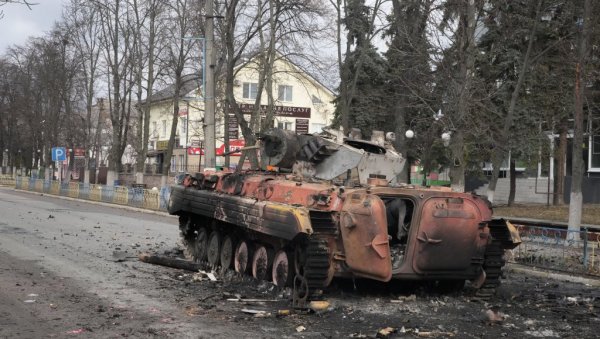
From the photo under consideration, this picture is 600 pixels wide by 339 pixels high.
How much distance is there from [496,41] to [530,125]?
388 cm

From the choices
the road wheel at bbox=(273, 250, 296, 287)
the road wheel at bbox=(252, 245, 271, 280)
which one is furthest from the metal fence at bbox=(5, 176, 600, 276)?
the road wheel at bbox=(273, 250, 296, 287)

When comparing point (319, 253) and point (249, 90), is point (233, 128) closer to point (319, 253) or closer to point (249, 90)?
point (319, 253)

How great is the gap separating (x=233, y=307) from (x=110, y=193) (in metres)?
25.9

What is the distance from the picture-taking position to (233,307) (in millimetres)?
7770

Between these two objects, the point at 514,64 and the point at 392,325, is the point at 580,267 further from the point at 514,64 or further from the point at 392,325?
the point at 514,64

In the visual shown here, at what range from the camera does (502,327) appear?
6.97 metres

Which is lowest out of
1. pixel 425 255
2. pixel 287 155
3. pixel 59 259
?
pixel 59 259

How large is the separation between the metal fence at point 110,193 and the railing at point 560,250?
41.8 feet

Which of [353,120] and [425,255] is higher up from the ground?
[353,120]

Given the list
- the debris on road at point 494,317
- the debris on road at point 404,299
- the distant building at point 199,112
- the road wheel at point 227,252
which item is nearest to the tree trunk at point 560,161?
the distant building at point 199,112

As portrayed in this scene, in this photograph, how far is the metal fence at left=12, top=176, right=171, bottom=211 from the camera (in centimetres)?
2746

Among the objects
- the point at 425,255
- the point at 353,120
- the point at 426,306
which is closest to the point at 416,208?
the point at 425,255

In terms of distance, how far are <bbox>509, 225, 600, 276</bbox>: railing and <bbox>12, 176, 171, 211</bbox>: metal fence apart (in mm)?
12750

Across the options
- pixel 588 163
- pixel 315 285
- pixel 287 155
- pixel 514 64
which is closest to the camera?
pixel 315 285
